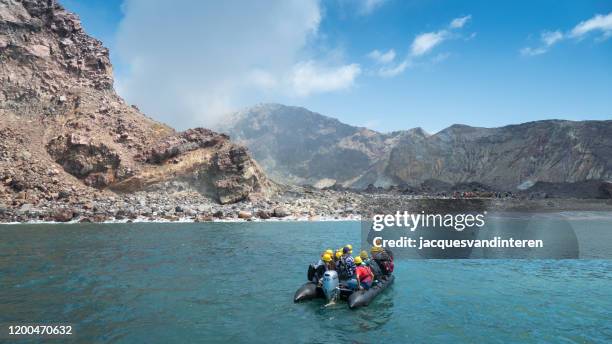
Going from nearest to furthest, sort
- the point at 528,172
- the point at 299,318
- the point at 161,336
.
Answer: the point at 161,336 → the point at 299,318 → the point at 528,172

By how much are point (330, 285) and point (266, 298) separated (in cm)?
272

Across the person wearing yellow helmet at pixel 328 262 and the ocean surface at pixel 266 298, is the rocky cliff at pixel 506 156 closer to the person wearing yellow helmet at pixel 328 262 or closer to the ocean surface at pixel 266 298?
the ocean surface at pixel 266 298

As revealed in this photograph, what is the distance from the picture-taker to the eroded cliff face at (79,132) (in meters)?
58.9

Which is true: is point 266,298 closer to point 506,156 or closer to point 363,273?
point 363,273

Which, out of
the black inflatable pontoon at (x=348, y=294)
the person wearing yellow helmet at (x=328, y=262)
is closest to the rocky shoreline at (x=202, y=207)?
the person wearing yellow helmet at (x=328, y=262)

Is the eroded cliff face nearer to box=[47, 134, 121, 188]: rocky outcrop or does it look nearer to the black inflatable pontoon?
box=[47, 134, 121, 188]: rocky outcrop

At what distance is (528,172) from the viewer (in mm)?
108250

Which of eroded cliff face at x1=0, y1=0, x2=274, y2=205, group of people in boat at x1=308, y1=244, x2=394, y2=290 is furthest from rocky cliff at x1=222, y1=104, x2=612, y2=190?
group of people in boat at x1=308, y1=244, x2=394, y2=290

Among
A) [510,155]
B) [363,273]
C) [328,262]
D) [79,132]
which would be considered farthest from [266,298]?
[510,155]

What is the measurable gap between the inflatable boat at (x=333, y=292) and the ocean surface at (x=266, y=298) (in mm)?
329

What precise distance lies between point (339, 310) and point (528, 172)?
109m

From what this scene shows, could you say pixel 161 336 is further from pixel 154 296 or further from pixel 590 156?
pixel 590 156

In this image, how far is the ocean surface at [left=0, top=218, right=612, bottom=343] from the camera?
12938 millimetres

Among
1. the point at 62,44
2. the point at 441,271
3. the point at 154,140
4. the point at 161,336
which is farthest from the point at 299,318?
the point at 62,44
